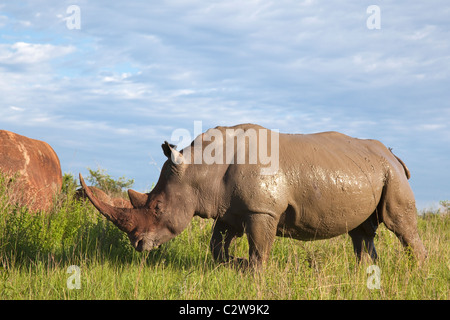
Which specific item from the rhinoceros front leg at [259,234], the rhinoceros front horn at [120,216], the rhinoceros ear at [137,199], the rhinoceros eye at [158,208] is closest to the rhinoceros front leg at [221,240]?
the rhinoceros front leg at [259,234]

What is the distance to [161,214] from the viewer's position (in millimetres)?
5902

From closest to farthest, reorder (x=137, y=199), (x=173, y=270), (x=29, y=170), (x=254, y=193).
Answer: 1. (x=254, y=193)
2. (x=137, y=199)
3. (x=173, y=270)
4. (x=29, y=170)

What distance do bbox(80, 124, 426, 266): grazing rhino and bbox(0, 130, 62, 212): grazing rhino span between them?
12.6 feet

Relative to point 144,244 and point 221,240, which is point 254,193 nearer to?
point 221,240

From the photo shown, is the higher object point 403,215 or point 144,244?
point 403,215

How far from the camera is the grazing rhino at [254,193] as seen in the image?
19.0 feet

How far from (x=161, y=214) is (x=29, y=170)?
486 centimetres

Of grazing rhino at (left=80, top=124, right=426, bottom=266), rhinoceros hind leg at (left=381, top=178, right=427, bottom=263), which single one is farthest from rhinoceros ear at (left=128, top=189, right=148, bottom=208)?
rhinoceros hind leg at (left=381, top=178, right=427, bottom=263)

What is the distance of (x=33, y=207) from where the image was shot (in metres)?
9.36

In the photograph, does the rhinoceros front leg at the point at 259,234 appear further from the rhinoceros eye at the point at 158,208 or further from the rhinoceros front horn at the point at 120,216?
the rhinoceros front horn at the point at 120,216

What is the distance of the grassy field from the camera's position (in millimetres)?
5242

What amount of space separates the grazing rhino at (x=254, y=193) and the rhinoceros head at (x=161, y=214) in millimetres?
12

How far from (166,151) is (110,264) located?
5.46 ft

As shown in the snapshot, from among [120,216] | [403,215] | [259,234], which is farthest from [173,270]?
[403,215]
